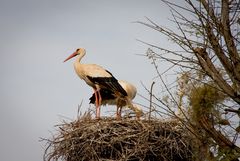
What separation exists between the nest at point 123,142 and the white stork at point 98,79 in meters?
2.04

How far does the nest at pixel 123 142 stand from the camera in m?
7.95

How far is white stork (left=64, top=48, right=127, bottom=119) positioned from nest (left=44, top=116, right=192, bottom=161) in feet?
6.71

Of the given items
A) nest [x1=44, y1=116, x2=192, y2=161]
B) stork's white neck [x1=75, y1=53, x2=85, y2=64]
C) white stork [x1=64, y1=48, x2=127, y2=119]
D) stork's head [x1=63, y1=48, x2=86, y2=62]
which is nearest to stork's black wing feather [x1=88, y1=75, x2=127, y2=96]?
white stork [x1=64, y1=48, x2=127, y2=119]

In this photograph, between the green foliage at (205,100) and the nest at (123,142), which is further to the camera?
the nest at (123,142)

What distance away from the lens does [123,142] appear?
314 inches

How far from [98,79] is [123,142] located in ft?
9.11

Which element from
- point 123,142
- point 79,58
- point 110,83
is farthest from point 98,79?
point 123,142

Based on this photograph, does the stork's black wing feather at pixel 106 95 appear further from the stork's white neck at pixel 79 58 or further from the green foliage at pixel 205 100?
the green foliage at pixel 205 100

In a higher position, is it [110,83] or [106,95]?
[110,83]

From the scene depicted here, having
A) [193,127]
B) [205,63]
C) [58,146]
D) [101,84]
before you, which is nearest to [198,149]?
[193,127]

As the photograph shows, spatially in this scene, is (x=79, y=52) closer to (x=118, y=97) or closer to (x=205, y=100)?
(x=118, y=97)

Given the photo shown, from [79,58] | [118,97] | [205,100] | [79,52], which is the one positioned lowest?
[205,100]

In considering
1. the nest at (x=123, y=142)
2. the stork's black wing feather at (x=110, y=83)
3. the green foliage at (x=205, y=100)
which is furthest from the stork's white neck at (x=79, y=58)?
the green foliage at (x=205, y=100)

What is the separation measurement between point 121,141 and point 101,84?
2.78m
